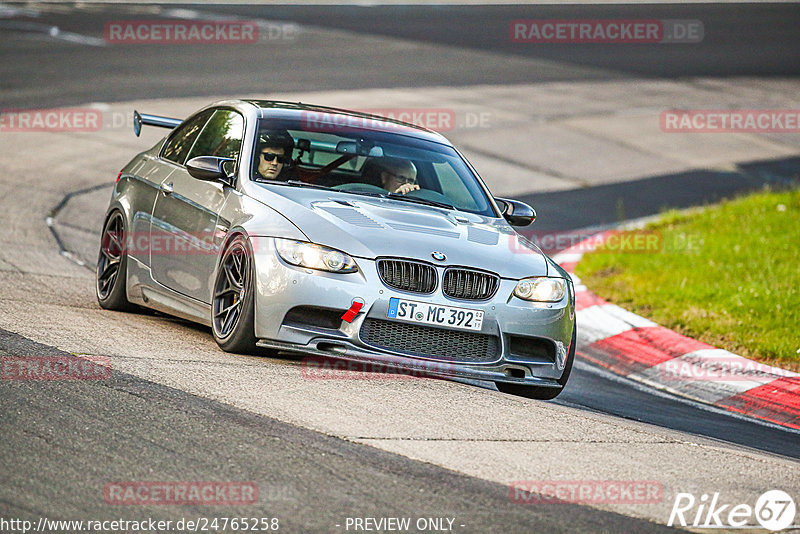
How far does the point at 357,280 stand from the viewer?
6805mm

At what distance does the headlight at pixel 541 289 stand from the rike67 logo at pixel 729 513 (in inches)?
84.7

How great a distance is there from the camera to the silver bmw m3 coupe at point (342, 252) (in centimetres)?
684

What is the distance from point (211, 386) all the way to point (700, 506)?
8.03ft

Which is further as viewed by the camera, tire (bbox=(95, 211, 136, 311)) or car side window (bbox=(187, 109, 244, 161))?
tire (bbox=(95, 211, 136, 311))

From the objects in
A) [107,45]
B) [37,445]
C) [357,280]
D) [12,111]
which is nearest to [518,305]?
[357,280]

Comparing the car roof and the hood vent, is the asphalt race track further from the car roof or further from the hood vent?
the car roof

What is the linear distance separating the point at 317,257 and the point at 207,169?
127 centimetres

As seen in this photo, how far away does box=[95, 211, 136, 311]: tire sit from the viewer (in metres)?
8.75
